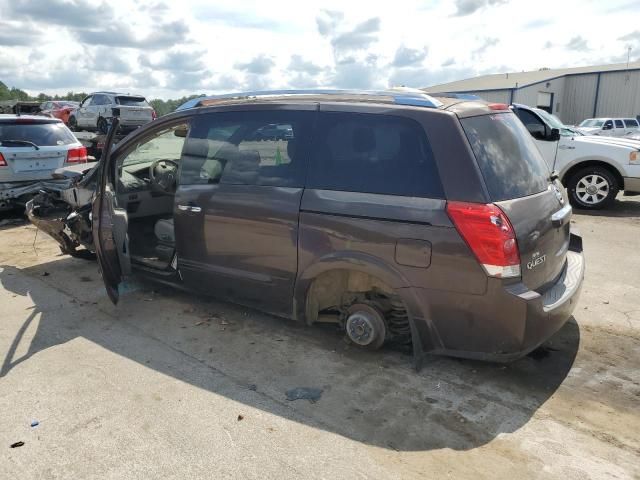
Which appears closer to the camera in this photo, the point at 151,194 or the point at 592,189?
the point at 151,194

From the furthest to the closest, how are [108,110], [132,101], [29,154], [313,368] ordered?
[132,101], [108,110], [29,154], [313,368]

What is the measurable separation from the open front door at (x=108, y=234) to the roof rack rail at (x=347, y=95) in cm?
80

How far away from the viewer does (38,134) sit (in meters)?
8.25

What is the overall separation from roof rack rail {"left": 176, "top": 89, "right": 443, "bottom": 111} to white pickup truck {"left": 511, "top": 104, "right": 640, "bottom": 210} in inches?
220

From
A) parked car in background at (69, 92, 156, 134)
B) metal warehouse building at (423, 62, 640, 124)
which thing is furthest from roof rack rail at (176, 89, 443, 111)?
metal warehouse building at (423, 62, 640, 124)

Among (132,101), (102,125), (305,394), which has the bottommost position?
(305,394)

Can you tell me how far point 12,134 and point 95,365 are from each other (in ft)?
19.5

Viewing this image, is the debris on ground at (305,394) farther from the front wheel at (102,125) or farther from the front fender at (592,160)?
the front wheel at (102,125)

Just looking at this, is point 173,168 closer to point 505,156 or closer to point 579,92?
point 505,156

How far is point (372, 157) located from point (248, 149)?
1072 mm

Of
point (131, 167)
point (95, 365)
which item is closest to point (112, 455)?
point (95, 365)

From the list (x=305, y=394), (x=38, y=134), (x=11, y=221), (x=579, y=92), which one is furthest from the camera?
(x=579, y=92)

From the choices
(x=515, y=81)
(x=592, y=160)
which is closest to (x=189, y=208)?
(x=592, y=160)

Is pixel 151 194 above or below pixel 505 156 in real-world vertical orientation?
below
